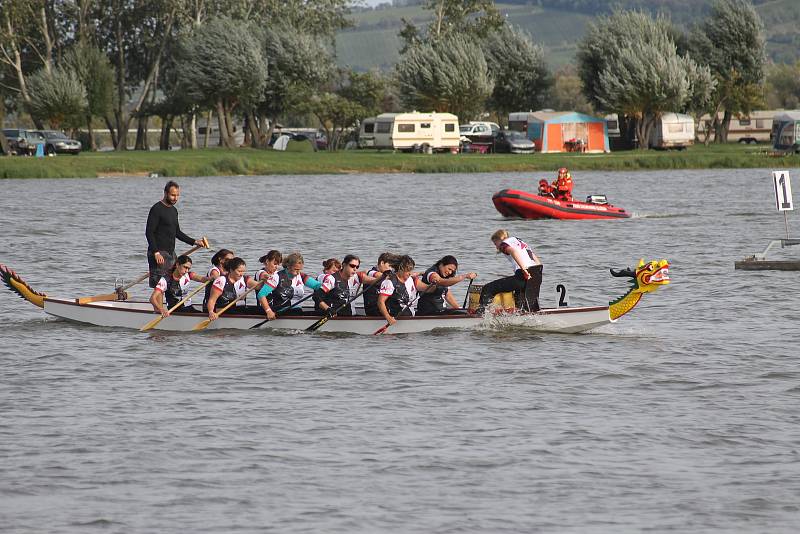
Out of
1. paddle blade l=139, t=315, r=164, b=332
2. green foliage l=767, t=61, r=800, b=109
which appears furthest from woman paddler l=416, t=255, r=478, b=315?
green foliage l=767, t=61, r=800, b=109

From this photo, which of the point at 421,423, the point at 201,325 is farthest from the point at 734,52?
the point at 421,423

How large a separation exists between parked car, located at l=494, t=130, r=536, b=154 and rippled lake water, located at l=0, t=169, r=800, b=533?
175ft

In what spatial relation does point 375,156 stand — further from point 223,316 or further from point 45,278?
point 223,316

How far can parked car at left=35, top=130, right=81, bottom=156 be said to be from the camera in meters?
74.8

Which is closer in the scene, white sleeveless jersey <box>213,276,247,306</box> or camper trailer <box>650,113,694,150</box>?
white sleeveless jersey <box>213,276,247,306</box>

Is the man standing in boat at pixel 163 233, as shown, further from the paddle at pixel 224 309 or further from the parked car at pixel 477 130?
the parked car at pixel 477 130

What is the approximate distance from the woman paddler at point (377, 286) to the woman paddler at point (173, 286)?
2.48 metres

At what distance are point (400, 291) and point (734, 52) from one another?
271 ft

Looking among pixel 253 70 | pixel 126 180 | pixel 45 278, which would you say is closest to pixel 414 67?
pixel 253 70

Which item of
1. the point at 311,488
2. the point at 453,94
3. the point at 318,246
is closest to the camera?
the point at 311,488

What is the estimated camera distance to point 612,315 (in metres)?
19.5

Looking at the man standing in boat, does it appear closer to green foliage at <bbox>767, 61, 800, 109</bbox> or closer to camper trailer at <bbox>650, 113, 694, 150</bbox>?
camper trailer at <bbox>650, 113, 694, 150</bbox>

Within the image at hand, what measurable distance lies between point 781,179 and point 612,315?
9.87m

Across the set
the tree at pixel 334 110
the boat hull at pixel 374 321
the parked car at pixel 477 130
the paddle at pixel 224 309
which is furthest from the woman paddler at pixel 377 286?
the tree at pixel 334 110
